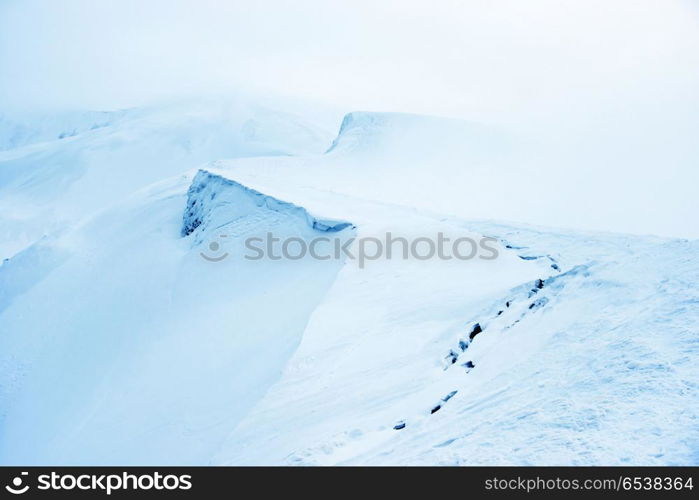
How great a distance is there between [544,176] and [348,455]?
2027cm

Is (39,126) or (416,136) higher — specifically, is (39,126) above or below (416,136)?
below

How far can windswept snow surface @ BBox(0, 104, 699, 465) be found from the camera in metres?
3.35

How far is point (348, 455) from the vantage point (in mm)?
3539

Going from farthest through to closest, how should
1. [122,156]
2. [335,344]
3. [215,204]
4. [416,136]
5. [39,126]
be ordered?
[39,126]
[122,156]
[416,136]
[215,204]
[335,344]

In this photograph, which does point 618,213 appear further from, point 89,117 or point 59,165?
point 89,117

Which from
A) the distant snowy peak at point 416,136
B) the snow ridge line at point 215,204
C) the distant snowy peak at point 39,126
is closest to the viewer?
the snow ridge line at point 215,204

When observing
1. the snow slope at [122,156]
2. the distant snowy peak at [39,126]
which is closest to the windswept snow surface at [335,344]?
the snow slope at [122,156]

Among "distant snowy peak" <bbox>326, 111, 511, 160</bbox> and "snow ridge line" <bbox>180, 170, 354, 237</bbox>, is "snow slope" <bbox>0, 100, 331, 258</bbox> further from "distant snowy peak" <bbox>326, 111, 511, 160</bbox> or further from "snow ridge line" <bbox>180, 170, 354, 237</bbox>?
"snow ridge line" <bbox>180, 170, 354, 237</bbox>

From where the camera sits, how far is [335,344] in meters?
5.60

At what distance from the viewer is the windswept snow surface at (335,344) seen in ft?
11.0

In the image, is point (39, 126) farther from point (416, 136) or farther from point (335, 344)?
point (335, 344)

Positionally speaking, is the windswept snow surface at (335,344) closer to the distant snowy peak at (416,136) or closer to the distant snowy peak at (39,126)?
the distant snowy peak at (416,136)

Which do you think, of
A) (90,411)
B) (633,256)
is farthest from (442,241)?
(90,411)

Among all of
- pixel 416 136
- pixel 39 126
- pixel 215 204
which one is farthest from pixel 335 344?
pixel 39 126
